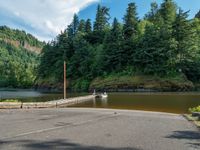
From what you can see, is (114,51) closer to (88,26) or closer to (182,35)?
(182,35)

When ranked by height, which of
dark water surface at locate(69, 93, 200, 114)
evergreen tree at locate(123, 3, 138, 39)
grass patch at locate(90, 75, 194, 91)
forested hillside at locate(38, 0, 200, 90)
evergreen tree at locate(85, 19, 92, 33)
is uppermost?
evergreen tree at locate(85, 19, 92, 33)

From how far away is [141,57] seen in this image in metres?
77.8

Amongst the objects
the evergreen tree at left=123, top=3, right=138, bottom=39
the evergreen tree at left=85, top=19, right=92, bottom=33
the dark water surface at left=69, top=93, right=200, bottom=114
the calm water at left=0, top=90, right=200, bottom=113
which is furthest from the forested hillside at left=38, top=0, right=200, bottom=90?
the dark water surface at left=69, top=93, right=200, bottom=114

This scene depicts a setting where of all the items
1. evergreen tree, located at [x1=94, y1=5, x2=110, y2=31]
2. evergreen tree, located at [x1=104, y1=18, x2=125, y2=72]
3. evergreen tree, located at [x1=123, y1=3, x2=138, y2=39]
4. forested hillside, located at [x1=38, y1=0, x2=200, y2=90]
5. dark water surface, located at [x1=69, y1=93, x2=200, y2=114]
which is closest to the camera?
dark water surface, located at [x1=69, y1=93, x2=200, y2=114]

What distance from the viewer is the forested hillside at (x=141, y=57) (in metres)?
74.4

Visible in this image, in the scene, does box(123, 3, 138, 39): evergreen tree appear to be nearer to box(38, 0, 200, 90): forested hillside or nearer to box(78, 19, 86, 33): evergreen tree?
box(38, 0, 200, 90): forested hillside

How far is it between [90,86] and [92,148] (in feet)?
248

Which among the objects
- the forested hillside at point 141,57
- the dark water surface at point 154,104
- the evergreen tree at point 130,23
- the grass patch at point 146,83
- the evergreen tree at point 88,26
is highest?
the evergreen tree at point 88,26

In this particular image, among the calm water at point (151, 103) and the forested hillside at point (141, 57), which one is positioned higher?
the forested hillside at point (141, 57)

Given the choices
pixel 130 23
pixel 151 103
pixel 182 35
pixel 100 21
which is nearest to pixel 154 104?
pixel 151 103

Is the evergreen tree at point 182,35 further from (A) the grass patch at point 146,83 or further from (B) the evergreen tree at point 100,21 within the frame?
(B) the evergreen tree at point 100,21

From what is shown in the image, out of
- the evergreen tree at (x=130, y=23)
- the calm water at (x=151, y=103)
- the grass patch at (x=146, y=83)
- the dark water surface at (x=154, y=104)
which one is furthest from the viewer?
the evergreen tree at (x=130, y=23)

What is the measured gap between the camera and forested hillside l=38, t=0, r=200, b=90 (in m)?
74.4

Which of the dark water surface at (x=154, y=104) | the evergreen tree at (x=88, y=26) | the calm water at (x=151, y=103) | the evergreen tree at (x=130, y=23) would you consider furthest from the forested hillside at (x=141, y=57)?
the dark water surface at (x=154, y=104)
